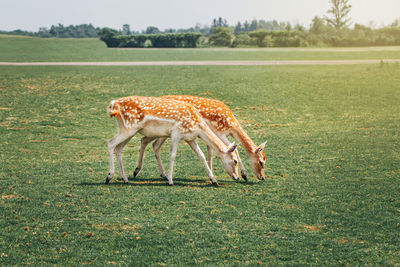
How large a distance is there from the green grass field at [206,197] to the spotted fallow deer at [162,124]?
3.13 ft

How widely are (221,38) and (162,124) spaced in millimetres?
66265

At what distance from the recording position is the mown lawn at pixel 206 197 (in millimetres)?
8383

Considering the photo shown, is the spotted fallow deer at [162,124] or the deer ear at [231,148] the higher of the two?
the spotted fallow deer at [162,124]

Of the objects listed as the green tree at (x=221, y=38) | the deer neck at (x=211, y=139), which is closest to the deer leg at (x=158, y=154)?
the deer neck at (x=211, y=139)

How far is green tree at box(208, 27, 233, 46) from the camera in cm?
7644

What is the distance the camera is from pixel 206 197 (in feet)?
36.8

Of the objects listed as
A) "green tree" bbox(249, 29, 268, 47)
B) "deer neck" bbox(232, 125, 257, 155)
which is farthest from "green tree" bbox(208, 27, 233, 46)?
"deer neck" bbox(232, 125, 257, 155)

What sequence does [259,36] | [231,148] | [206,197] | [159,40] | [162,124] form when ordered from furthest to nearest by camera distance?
[259,36] → [159,40] → [231,148] → [162,124] → [206,197]

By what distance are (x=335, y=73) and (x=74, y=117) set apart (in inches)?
787

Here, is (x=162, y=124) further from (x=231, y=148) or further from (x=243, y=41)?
(x=243, y=41)

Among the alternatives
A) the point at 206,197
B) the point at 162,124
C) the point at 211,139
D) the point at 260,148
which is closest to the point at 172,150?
the point at 162,124

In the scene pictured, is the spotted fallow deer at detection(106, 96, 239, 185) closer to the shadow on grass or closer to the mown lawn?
the shadow on grass

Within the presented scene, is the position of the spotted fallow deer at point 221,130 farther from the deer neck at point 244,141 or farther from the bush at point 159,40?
the bush at point 159,40

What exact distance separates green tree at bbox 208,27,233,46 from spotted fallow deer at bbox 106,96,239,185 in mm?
65212
